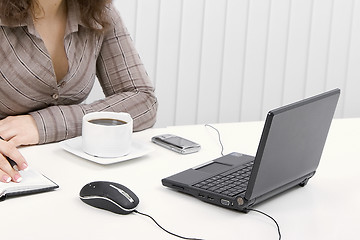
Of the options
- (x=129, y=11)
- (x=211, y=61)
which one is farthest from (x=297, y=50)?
(x=129, y=11)

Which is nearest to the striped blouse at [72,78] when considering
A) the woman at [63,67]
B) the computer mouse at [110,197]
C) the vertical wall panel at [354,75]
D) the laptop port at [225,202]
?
the woman at [63,67]

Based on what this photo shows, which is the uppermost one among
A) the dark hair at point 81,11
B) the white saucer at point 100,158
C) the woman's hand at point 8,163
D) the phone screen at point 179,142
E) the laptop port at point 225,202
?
the dark hair at point 81,11

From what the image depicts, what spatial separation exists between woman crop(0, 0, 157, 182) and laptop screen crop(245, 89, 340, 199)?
0.55m

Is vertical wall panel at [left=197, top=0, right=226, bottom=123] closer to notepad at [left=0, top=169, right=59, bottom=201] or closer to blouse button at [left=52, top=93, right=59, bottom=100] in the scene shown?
blouse button at [left=52, top=93, right=59, bottom=100]

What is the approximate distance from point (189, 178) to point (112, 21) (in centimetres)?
75

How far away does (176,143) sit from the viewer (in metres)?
1.55

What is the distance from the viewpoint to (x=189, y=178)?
1.30m

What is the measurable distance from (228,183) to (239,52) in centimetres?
148

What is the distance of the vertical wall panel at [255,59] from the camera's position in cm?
265

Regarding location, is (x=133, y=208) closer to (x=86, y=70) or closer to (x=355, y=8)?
(x=86, y=70)

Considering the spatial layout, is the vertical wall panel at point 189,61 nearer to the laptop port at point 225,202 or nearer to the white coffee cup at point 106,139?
the white coffee cup at point 106,139

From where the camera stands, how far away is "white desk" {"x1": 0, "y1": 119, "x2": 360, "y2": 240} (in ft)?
3.62

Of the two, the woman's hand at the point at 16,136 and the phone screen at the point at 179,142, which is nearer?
the woman's hand at the point at 16,136

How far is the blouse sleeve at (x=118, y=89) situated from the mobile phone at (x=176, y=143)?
5.5 inches
